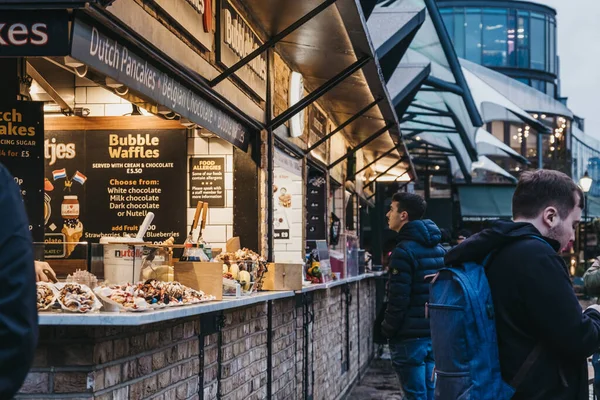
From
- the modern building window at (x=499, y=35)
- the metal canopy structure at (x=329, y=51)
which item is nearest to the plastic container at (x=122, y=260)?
the metal canopy structure at (x=329, y=51)

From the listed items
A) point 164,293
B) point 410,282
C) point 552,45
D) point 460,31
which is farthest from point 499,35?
point 164,293

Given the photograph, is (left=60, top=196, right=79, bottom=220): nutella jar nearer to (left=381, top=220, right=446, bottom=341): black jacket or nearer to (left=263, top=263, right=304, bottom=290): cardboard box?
(left=263, top=263, right=304, bottom=290): cardboard box

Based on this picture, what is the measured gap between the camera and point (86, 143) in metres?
7.22

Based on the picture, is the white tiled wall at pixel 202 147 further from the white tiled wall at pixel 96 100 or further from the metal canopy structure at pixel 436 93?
the metal canopy structure at pixel 436 93

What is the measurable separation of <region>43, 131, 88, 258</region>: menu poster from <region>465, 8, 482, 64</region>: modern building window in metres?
48.1

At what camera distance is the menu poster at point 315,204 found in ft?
41.6

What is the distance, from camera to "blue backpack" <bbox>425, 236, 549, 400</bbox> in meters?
3.44

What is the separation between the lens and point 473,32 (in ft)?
176

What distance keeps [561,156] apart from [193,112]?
48.1 m

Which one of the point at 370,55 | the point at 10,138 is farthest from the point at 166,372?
the point at 370,55

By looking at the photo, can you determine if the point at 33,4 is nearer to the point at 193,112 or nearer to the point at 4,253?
the point at 193,112

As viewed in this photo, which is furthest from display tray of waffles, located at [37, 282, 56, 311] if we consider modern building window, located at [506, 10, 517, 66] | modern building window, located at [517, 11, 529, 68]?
modern building window, located at [517, 11, 529, 68]

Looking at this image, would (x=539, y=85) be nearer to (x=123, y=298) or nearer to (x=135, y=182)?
(x=135, y=182)

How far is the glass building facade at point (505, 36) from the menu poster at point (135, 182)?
47.1 meters
